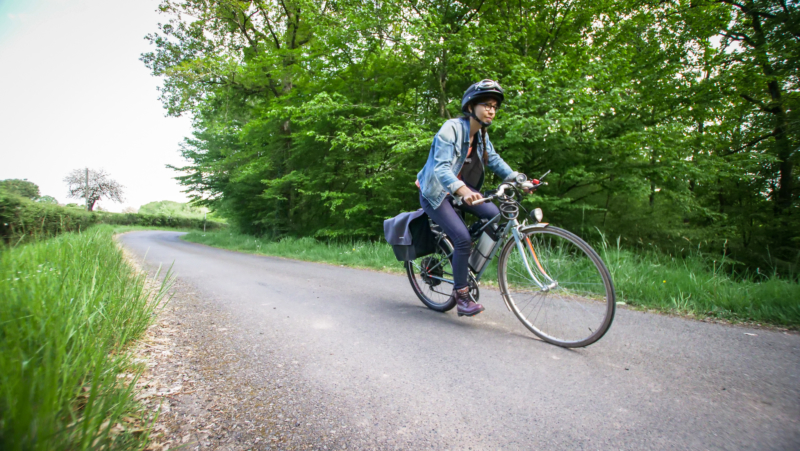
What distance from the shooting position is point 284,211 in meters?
16.3

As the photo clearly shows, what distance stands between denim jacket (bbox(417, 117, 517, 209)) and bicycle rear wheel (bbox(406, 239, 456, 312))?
1.86 ft

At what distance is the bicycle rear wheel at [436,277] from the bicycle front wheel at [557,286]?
0.59 m

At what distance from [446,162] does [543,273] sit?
1153 mm

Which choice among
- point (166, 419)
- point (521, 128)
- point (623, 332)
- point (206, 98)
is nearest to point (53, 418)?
point (166, 419)

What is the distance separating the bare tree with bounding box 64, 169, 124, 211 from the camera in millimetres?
61053

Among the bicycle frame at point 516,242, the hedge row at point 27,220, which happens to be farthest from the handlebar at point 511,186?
the hedge row at point 27,220

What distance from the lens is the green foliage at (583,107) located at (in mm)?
8906

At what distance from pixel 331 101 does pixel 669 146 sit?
8.77 meters

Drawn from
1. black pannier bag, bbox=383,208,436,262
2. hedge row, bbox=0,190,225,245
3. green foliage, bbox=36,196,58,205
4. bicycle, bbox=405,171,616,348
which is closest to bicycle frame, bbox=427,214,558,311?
bicycle, bbox=405,171,616,348

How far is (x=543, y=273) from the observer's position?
2738 mm

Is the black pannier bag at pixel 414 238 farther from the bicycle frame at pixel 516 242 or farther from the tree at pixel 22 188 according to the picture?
the tree at pixel 22 188

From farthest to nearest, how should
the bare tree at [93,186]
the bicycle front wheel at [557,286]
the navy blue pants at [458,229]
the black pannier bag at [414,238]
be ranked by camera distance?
the bare tree at [93,186] < the black pannier bag at [414,238] < the navy blue pants at [458,229] < the bicycle front wheel at [557,286]

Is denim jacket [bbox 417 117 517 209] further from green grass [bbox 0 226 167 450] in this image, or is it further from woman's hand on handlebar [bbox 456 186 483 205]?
green grass [bbox 0 226 167 450]

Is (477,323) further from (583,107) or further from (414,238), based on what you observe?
(583,107)
